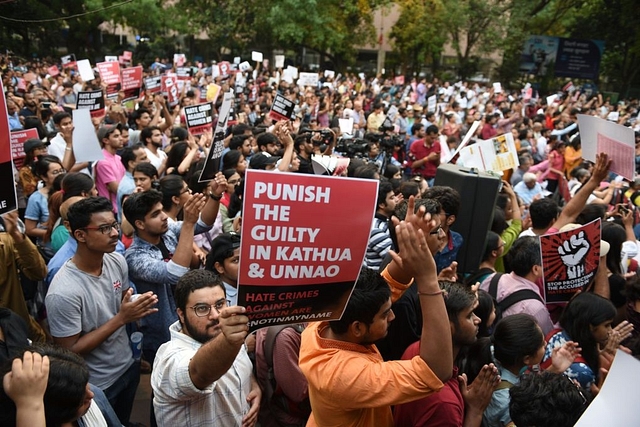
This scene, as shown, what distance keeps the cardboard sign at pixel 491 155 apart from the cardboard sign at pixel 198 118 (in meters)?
3.33

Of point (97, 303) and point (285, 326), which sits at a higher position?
point (285, 326)

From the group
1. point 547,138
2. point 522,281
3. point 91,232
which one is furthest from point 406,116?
point 91,232

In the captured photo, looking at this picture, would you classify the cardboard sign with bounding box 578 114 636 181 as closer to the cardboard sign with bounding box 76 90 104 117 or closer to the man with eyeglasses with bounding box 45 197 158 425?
the man with eyeglasses with bounding box 45 197 158 425

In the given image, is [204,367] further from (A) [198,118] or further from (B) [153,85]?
(B) [153,85]

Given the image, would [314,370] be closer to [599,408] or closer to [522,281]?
[599,408]

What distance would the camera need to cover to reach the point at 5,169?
120 inches

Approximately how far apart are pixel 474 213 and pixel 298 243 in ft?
9.32

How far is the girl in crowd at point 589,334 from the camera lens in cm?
310

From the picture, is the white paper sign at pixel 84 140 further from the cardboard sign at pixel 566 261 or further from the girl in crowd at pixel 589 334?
the girl in crowd at pixel 589 334

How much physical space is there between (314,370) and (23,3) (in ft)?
114

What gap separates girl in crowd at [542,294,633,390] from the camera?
10.2ft

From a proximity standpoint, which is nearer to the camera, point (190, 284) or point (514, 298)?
point (190, 284)

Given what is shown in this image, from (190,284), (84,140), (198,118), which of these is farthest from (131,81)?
(190,284)

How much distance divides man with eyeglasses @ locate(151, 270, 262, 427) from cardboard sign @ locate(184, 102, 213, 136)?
16.9ft
